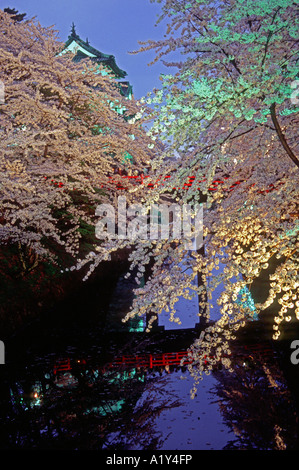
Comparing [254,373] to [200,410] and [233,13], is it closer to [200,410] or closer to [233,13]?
[200,410]

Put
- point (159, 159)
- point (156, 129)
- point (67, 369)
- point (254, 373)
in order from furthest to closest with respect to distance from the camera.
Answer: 1. point (67, 369)
2. point (254, 373)
3. point (159, 159)
4. point (156, 129)

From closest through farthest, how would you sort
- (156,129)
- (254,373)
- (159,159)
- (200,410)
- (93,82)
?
(156,129)
(159,159)
(200,410)
(254,373)
(93,82)

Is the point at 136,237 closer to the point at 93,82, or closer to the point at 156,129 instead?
the point at 156,129

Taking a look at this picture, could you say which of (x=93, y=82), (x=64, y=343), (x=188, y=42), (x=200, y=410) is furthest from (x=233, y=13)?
(x=64, y=343)

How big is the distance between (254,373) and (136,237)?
165 inches

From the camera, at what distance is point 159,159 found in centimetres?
473

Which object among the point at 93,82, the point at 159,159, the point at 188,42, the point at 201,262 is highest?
the point at 93,82

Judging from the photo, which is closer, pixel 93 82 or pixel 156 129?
pixel 156 129

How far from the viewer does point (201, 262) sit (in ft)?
17.3

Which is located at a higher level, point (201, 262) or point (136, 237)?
point (136, 237)

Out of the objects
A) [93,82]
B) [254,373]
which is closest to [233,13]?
[254,373]
